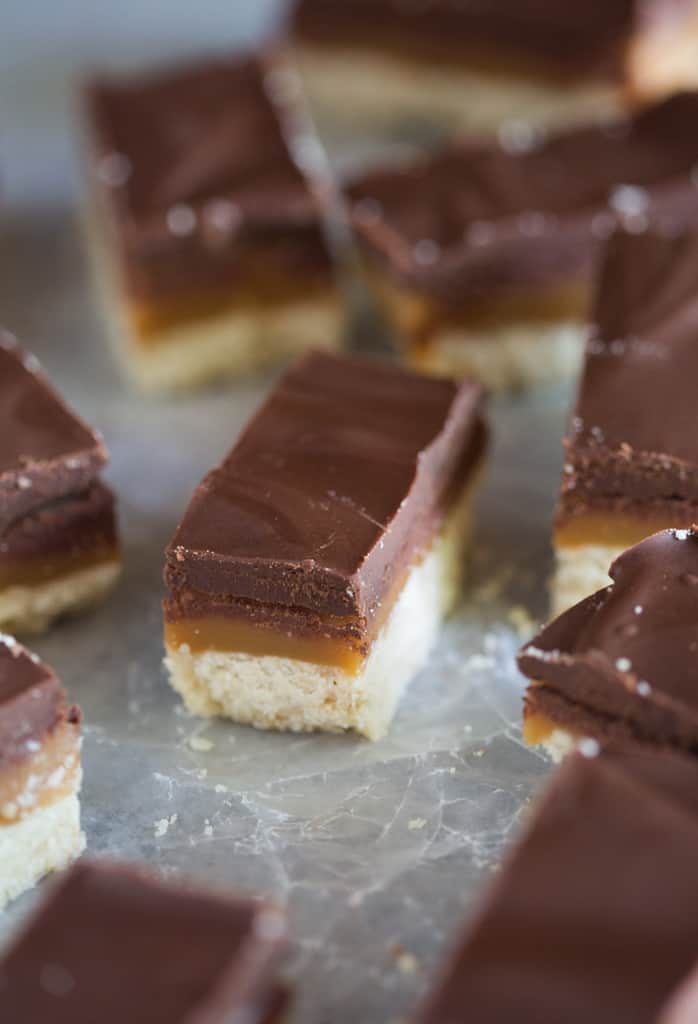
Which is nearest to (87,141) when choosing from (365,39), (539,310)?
(365,39)

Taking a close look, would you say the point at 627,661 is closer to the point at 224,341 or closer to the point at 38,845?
the point at 38,845

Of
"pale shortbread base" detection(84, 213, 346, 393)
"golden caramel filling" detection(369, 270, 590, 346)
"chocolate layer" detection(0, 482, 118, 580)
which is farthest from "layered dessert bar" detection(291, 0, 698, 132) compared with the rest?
"chocolate layer" detection(0, 482, 118, 580)

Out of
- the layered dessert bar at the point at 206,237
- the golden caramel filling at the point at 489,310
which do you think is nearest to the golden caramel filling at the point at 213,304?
the layered dessert bar at the point at 206,237

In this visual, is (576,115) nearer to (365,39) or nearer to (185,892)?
(365,39)

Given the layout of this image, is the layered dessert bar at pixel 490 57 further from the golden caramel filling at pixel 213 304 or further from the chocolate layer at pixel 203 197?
the golden caramel filling at pixel 213 304

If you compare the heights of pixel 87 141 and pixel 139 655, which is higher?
pixel 87 141

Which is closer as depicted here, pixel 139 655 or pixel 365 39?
pixel 139 655
